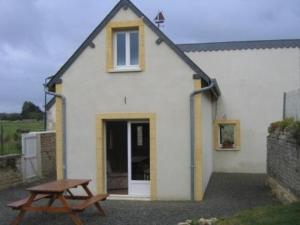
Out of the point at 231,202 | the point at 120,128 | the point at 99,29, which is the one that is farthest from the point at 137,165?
the point at 99,29

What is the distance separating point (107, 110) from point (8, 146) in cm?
801

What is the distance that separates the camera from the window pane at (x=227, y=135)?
22766 millimetres

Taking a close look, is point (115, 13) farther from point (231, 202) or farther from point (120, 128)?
point (231, 202)

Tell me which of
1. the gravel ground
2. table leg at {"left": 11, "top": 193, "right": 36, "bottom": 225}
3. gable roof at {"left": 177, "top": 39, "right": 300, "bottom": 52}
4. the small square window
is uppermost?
gable roof at {"left": 177, "top": 39, "right": 300, "bottom": 52}

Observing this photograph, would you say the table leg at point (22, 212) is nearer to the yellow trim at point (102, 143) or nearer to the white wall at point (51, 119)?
the yellow trim at point (102, 143)

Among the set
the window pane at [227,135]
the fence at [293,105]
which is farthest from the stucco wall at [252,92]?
the fence at [293,105]

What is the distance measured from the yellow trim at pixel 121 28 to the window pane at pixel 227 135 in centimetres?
903

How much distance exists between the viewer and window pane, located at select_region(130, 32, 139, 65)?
15.1 meters

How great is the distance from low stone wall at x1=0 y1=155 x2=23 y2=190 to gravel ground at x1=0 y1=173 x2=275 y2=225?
471 mm

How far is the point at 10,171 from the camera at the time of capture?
692 inches

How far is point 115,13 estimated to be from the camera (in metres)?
15.0

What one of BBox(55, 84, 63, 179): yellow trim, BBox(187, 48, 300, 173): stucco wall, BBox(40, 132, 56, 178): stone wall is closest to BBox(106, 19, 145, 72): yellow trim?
BBox(55, 84, 63, 179): yellow trim

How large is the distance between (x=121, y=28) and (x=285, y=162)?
6.11 metres

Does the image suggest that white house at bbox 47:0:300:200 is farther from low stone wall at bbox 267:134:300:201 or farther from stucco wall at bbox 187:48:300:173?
stucco wall at bbox 187:48:300:173
